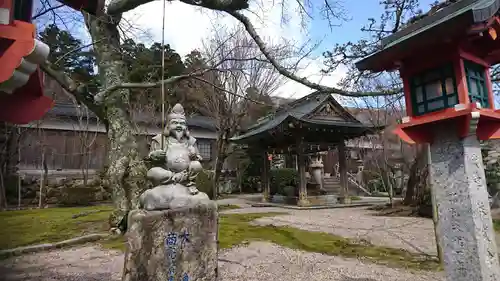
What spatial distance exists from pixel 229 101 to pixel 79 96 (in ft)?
25.2

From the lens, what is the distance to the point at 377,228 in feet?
27.0

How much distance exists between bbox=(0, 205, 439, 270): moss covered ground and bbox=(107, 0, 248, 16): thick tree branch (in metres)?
4.78

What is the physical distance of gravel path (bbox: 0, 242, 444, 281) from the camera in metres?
4.39

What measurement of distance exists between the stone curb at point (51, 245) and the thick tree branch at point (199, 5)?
4820 mm

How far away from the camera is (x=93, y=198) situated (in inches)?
635

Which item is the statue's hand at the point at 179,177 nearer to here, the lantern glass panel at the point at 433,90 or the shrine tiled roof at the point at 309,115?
the lantern glass panel at the point at 433,90

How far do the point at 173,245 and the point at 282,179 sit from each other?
1519 cm

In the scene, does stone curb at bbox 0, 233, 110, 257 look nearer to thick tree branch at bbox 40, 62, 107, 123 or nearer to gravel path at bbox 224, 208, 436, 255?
thick tree branch at bbox 40, 62, 107, 123

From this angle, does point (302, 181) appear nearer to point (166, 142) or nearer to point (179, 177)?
point (166, 142)

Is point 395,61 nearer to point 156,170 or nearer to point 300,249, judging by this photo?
point 156,170

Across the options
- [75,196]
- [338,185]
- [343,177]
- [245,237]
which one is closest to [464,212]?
[245,237]

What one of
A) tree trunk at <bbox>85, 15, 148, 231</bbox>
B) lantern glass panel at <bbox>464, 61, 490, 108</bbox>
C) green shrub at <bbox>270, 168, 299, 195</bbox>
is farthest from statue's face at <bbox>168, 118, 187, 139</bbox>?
green shrub at <bbox>270, 168, 299, 195</bbox>

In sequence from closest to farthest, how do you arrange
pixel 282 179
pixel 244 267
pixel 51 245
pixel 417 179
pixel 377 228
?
pixel 244 267 < pixel 51 245 < pixel 377 228 < pixel 417 179 < pixel 282 179

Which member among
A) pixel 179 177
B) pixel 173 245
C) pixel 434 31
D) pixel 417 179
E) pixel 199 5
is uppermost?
pixel 199 5
